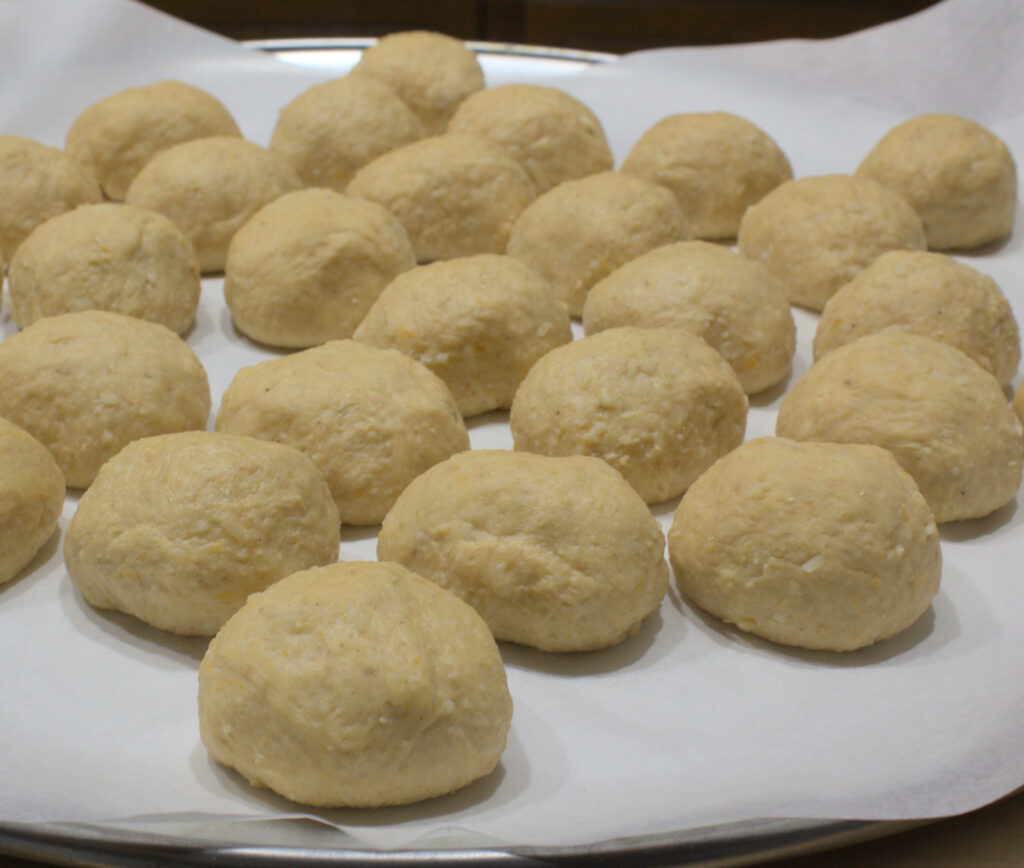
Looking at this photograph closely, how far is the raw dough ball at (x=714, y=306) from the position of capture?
274 centimetres

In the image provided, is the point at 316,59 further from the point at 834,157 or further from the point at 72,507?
the point at 72,507

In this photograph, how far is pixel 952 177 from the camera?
343cm

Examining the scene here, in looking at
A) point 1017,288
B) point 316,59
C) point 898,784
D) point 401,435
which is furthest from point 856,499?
point 316,59

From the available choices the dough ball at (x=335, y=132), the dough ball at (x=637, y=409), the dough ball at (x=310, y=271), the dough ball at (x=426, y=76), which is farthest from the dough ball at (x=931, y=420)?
the dough ball at (x=426, y=76)

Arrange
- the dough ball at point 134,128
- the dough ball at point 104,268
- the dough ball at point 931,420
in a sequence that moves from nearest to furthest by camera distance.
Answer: the dough ball at point 931,420 → the dough ball at point 104,268 → the dough ball at point 134,128

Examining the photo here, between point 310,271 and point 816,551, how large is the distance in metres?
1.41

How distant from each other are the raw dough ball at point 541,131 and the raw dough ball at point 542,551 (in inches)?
68.3

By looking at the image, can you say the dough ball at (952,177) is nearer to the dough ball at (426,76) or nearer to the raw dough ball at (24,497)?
the dough ball at (426,76)

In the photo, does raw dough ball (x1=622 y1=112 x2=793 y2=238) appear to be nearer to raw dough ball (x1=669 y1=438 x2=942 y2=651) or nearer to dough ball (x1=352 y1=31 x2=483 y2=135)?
dough ball (x1=352 y1=31 x2=483 y2=135)

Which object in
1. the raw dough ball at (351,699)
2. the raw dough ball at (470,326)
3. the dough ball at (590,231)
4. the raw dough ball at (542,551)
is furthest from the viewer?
the dough ball at (590,231)

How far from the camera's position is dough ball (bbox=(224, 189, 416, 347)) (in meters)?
2.89

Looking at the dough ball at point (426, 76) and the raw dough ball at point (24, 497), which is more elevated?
the dough ball at point (426, 76)

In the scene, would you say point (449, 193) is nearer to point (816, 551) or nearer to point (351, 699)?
point (816, 551)

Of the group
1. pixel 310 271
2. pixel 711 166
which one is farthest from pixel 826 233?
pixel 310 271
